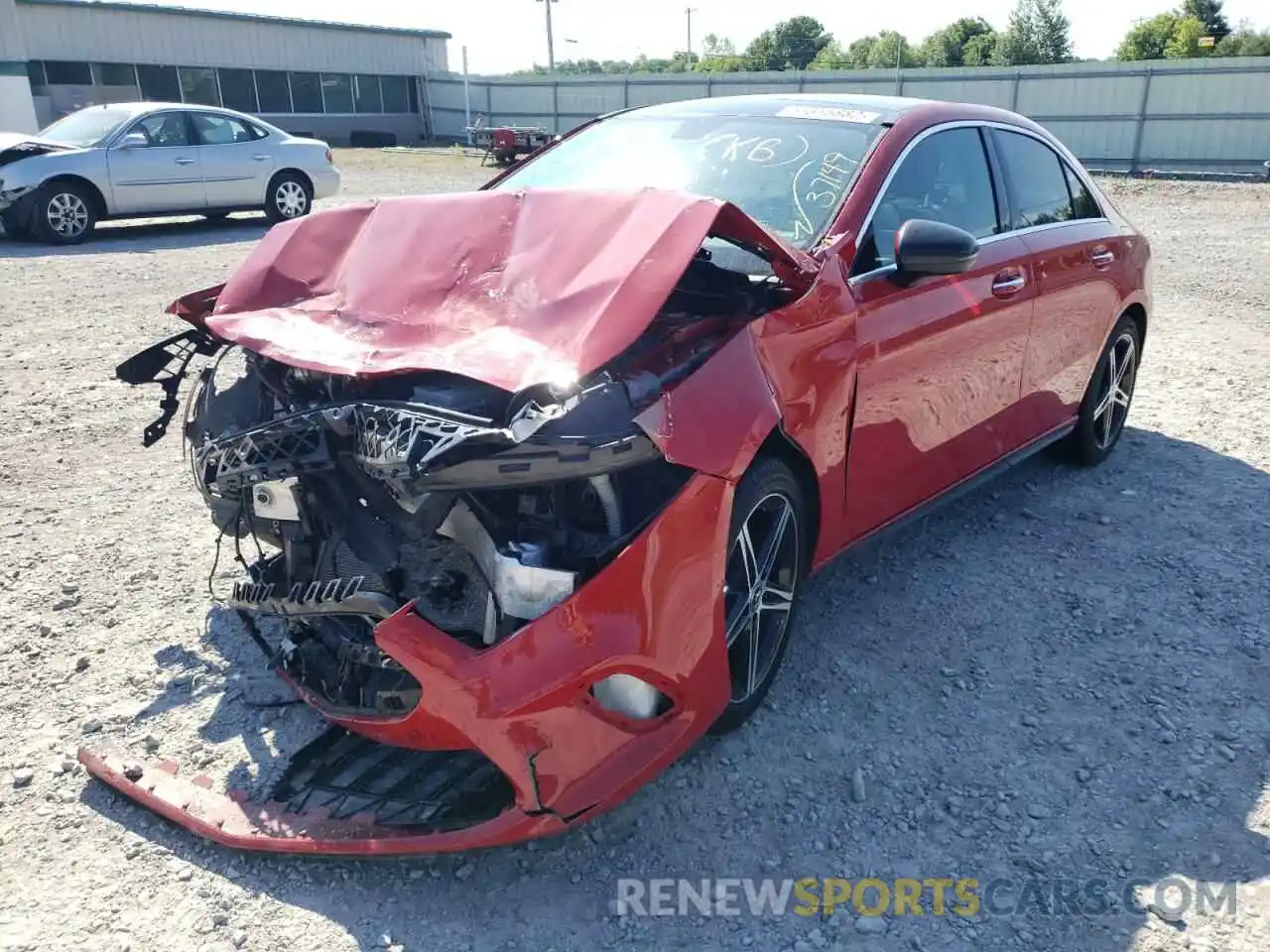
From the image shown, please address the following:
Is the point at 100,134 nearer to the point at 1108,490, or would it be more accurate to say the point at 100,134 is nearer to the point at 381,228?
the point at 381,228

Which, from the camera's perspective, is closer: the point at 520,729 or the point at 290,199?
the point at 520,729

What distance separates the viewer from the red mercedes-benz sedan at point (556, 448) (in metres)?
2.38

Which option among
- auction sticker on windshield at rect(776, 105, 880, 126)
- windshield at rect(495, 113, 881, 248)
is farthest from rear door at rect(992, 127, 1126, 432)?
windshield at rect(495, 113, 881, 248)

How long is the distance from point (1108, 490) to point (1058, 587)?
125cm

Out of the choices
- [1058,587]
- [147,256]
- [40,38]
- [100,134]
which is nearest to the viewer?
[1058,587]

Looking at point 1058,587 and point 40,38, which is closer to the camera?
point 1058,587

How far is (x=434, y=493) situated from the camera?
2395 millimetres

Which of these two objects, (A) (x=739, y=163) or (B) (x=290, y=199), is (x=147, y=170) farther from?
(A) (x=739, y=163)

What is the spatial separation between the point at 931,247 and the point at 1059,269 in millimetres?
1505

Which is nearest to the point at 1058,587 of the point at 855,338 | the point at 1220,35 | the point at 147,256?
the point at 855,338

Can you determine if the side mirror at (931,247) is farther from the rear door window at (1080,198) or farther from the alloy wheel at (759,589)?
the rear door window at (1080,198)

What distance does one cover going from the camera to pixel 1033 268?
423 cm

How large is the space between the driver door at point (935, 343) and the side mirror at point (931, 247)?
0.46 ft

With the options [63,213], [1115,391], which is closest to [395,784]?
[1115,391]
